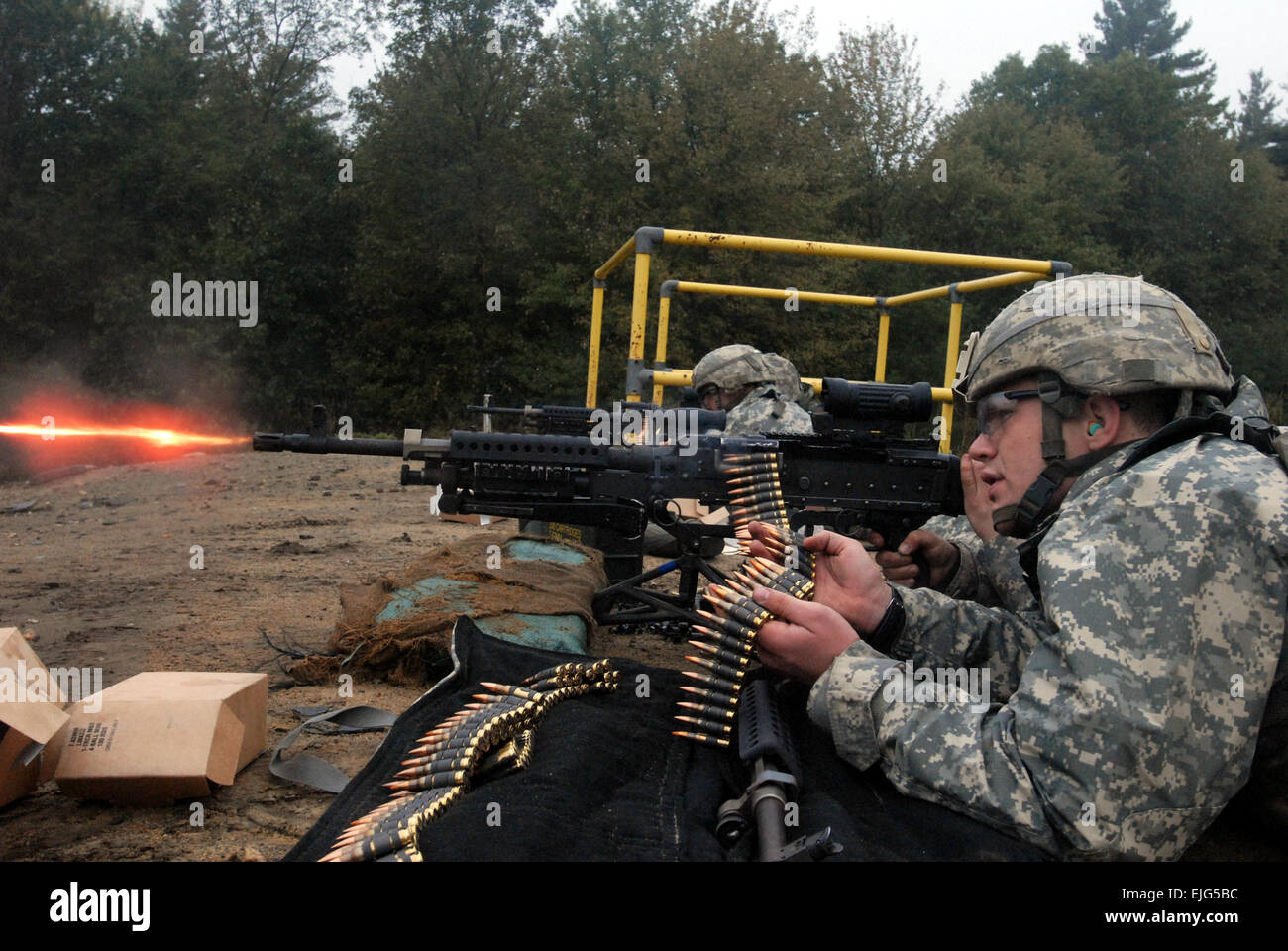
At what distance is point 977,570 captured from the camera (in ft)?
12.1

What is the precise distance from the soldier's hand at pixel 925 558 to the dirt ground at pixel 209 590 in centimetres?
160

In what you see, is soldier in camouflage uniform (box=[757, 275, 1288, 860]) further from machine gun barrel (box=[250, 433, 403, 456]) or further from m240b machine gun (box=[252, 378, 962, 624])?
machine gun barrel (box=[250, 433, 403, 456])

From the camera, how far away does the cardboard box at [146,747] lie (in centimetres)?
287

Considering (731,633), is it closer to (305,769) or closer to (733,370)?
(305,769)

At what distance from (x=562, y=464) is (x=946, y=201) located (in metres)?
26.3

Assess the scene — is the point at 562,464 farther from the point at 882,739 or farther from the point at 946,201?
the point at 946,201

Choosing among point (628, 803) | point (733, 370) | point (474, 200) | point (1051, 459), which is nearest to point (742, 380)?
point (733, 370)

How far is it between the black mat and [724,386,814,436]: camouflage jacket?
3.51 metres

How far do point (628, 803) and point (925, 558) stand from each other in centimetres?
179

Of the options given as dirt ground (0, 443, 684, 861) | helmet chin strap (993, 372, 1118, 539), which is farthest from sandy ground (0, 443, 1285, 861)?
helmet chin strap (993, 372, 1118, 539)

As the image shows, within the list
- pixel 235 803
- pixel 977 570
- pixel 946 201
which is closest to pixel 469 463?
pixel 235 803

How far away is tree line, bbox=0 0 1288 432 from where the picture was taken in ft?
79.9

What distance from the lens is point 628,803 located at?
2514 millimetres

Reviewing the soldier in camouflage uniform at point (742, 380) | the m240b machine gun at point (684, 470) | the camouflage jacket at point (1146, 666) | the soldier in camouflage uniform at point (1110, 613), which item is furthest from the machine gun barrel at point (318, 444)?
the soldier in camouflage uniform at point (742, 380)
